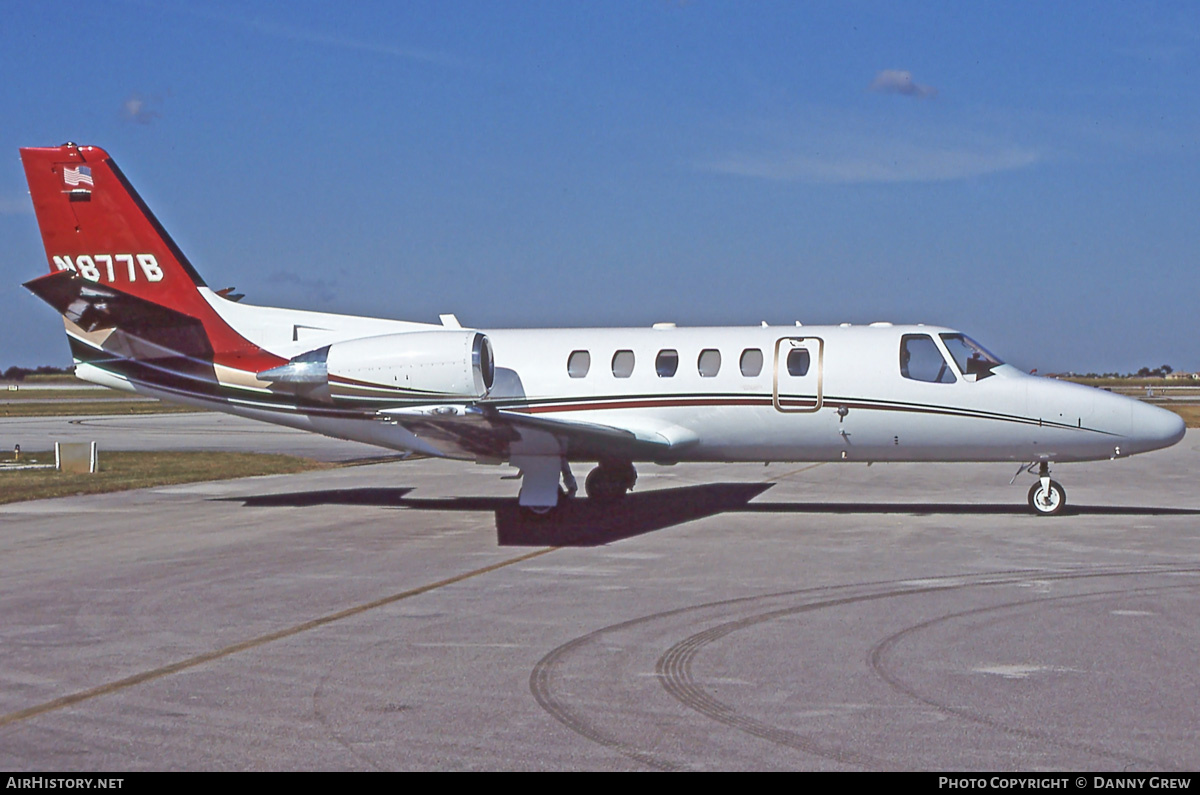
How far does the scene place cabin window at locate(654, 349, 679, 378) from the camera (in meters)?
18.4

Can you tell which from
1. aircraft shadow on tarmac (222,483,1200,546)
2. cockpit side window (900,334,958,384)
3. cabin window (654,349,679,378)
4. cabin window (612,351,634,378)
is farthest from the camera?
cabin window (612,351,634,378)

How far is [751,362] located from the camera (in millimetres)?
18141

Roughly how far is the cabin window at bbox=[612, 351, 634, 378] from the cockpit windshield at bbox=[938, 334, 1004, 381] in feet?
16.0

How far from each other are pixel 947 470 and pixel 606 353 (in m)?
12.6

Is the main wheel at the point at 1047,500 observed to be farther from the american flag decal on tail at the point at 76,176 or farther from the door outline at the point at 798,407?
the american flag decal on tail at the point at 76,176

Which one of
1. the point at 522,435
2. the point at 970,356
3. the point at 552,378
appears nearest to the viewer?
the point at 522,435

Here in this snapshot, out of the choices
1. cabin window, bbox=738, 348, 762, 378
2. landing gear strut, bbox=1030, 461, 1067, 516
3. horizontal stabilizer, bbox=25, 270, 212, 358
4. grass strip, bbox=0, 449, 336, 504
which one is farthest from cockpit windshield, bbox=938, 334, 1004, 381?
grass strip, bbox=0, 449, 336, 504

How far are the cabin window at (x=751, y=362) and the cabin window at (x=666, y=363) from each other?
3.36 ft

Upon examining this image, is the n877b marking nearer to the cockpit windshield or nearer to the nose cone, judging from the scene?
the cockpit windshield

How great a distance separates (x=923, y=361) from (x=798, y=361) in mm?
1900

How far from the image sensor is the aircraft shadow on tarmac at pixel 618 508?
1647cm

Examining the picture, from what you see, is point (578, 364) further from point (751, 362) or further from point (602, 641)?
point (602, 641)

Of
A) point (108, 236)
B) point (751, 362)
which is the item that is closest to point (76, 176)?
point (108, 236)

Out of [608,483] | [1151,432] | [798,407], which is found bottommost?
[608,483]
